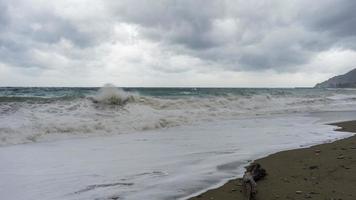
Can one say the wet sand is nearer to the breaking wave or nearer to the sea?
the sea

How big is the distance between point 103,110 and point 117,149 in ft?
27.9

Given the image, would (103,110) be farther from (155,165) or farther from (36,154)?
(155,165)

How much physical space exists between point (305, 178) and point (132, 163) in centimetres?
308

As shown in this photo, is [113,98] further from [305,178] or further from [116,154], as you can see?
[305,178]

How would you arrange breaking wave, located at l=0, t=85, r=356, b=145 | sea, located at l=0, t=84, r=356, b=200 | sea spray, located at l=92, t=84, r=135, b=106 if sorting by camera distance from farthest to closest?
sea spray, located at l=92, t=84, r=135, b=106, breaking wave, located at l=0, t=85, r=356, b=145, sea, located at l=0, t=84, r=356, b=200

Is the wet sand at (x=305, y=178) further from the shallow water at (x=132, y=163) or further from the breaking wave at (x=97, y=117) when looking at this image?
the breaking wave at (x=97, y=117)

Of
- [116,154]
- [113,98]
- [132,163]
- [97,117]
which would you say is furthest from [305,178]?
[113,98]

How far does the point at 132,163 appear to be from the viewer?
662 cm

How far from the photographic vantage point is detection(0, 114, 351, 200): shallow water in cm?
486

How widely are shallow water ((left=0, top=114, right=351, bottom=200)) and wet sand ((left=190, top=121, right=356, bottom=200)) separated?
42 centimetres

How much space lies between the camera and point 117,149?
8297 millimetres

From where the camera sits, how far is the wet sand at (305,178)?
4.38 metres

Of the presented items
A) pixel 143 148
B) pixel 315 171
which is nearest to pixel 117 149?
pixel 143 148

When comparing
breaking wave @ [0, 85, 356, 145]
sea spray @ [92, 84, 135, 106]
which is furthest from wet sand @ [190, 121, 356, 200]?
sea spray @ [92, 84, 135, 106]
